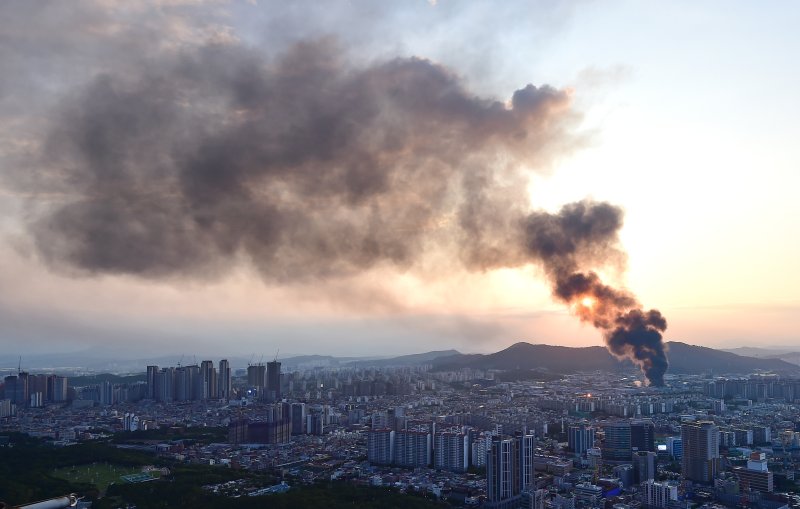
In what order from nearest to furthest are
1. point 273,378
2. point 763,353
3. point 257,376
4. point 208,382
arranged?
1. point 208,382
2. point 273,378
3. point 257,376
4. point 763,353

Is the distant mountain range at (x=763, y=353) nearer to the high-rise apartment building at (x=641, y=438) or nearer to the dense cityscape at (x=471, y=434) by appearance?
the dense cityscape at (x=471, y=434)

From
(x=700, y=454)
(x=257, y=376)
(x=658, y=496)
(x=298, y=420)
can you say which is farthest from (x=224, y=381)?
(x=658, y=496)

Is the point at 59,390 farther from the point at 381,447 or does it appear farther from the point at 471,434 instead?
the point at 471,434

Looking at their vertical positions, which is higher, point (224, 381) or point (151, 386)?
point (224, 381)

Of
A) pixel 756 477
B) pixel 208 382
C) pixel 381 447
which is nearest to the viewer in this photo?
pixel 756 477

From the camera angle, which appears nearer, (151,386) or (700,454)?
(700,454)

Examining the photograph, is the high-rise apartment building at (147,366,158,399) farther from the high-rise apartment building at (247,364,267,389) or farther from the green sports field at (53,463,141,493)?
the green sports field at (53,463,141,493)

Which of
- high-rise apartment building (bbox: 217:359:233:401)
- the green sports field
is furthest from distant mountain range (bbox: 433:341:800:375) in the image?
the green sports field
